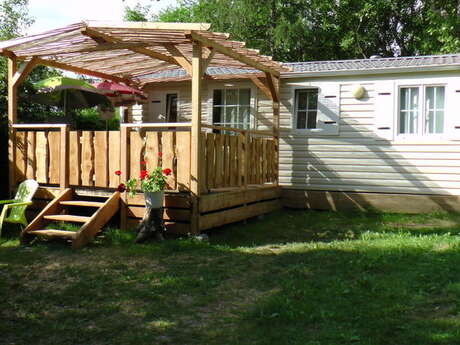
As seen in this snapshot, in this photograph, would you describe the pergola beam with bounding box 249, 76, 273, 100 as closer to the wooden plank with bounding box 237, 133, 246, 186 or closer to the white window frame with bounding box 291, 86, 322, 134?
the white window frame with bounding box 291, 86, 322, 134

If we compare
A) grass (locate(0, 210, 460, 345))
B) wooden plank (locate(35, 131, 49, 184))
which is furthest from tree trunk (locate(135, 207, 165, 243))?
wooden plank (locate(35, 131, 49, 184))

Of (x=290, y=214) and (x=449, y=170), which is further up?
(x=449, y=170)

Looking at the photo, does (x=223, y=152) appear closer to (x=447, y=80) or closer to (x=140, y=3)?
(x=447, y=80)

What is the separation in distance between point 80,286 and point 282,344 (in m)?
2.38

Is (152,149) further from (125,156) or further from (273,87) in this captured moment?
(273,87)

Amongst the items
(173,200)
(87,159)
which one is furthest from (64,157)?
(173,200)

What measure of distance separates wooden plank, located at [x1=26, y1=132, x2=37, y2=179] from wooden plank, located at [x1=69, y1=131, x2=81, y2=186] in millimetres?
788

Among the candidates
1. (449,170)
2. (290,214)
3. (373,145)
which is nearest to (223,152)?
(290,214)

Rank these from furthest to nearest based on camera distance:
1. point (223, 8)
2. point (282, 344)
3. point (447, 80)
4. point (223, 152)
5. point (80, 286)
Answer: point (223, 8) < point (447, 80) < point (223, 152) < point (80, 286) < point (282, 344)

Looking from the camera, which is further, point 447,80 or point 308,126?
point 308,126

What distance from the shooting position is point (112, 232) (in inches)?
282

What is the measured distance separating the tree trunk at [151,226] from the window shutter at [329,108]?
4.64 metres

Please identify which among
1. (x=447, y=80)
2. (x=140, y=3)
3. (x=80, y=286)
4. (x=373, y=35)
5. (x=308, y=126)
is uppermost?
(x=140, y=3)

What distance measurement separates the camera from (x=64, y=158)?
8078 millimetres
